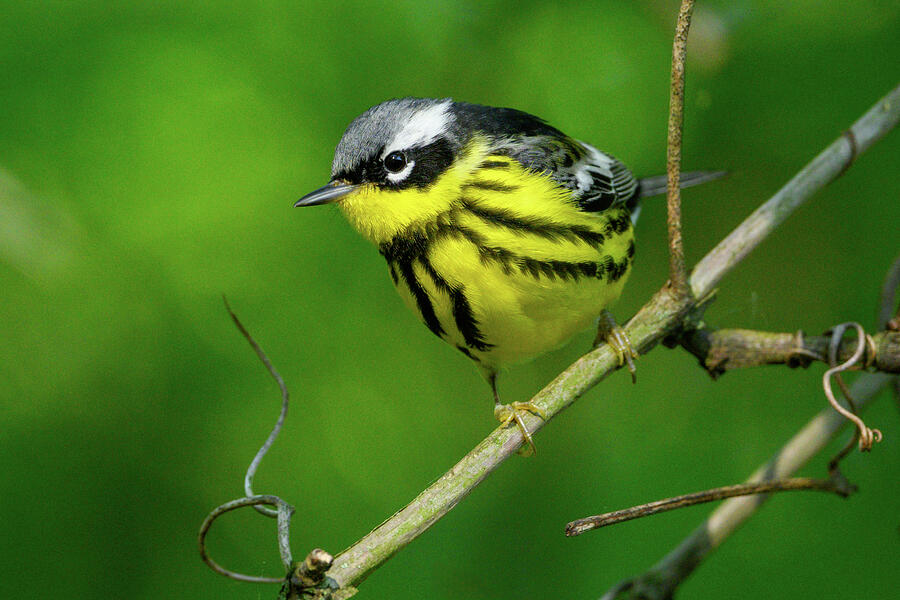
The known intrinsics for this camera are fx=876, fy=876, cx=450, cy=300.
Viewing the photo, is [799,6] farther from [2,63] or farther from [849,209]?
[2,63]

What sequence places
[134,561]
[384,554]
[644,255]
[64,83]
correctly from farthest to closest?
[644,255], [134,561], [64,83], [384,554]

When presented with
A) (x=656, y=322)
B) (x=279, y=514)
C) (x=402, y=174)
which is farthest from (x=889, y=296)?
(x=279, y=514)

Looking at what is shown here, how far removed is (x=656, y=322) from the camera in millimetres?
2297

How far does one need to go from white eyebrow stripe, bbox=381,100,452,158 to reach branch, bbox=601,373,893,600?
1.38 metres

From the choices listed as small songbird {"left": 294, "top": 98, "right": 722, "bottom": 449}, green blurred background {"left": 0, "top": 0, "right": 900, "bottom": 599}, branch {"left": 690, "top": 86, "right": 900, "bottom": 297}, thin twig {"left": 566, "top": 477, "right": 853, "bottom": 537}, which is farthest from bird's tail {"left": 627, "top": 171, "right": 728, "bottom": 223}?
thin twig {"left": 566, "top": 477, "right": 853, "bottom": 537}

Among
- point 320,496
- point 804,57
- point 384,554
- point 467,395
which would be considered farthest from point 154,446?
point 804,57

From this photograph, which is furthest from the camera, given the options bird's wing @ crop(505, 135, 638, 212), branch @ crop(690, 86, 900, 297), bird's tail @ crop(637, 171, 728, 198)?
bird's tail @ crop(637, 171, 728, 198)

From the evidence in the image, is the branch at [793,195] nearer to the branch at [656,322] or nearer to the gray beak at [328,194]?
the branch at [656,322]

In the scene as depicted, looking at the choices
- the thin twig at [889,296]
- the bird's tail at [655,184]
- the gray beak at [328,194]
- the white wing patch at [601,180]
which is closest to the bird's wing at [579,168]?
the white wing patch at [601,180]

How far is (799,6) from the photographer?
9.64 ft

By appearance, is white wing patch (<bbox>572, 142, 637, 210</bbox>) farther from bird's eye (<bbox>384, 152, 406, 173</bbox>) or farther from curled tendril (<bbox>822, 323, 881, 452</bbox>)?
curled tendril (<bbox>822, 323, 881, 452</bbox>)

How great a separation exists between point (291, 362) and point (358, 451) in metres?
0.37

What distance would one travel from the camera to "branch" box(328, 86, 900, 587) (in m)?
1.81

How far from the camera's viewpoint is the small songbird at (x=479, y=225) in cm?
254
